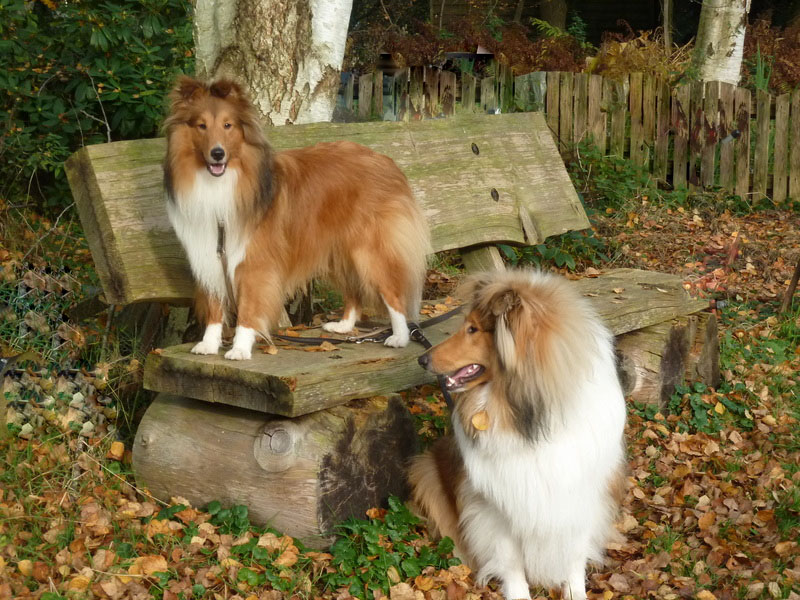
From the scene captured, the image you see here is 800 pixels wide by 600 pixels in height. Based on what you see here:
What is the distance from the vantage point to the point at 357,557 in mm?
3672

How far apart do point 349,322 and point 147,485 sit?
128cm

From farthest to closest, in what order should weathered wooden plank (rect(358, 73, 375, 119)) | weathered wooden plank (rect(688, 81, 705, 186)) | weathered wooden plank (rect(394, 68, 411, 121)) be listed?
weathered wooden plank (rect(358, 73, 375, 119)) < weathered wooden plank (rect(394, 68, 411, 121)) < weathered wooden plank (rect(688, 81, 705, 186))

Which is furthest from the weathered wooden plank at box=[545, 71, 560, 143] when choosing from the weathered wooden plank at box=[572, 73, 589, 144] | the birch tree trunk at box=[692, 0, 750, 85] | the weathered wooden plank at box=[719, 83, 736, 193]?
the birch tree trunk at box=[692, 0, 750, 85]

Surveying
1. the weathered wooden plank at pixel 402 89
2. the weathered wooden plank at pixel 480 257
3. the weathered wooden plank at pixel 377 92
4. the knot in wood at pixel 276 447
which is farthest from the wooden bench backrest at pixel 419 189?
the weathered wooden plank at pixel 377 92

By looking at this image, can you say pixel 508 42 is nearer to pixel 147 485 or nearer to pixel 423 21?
pixel 423 21

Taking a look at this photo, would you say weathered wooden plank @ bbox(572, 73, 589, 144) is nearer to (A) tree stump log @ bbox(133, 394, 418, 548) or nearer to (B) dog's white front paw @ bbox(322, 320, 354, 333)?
(B) dog's white front paw @ bbox(322, 320, 354, 333)

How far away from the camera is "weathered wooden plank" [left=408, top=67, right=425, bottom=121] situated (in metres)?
9.96

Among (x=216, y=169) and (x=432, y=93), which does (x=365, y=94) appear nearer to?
(x=432, y=93)

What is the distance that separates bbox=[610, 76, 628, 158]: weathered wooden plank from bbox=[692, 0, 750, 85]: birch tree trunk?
5.68 feet

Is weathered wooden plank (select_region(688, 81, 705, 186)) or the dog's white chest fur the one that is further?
weathered wooden plank (select_region(688, 81, 705, 186))

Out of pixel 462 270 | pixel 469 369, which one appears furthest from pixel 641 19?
pixel 469 369

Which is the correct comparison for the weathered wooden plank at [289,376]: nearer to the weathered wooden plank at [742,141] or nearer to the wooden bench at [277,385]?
the wooden bench at [277,385]

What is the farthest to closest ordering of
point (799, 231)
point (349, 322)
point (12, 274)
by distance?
point (799, 231), point (12, 274), point (349, 322)

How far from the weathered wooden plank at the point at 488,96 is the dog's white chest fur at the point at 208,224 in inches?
259
